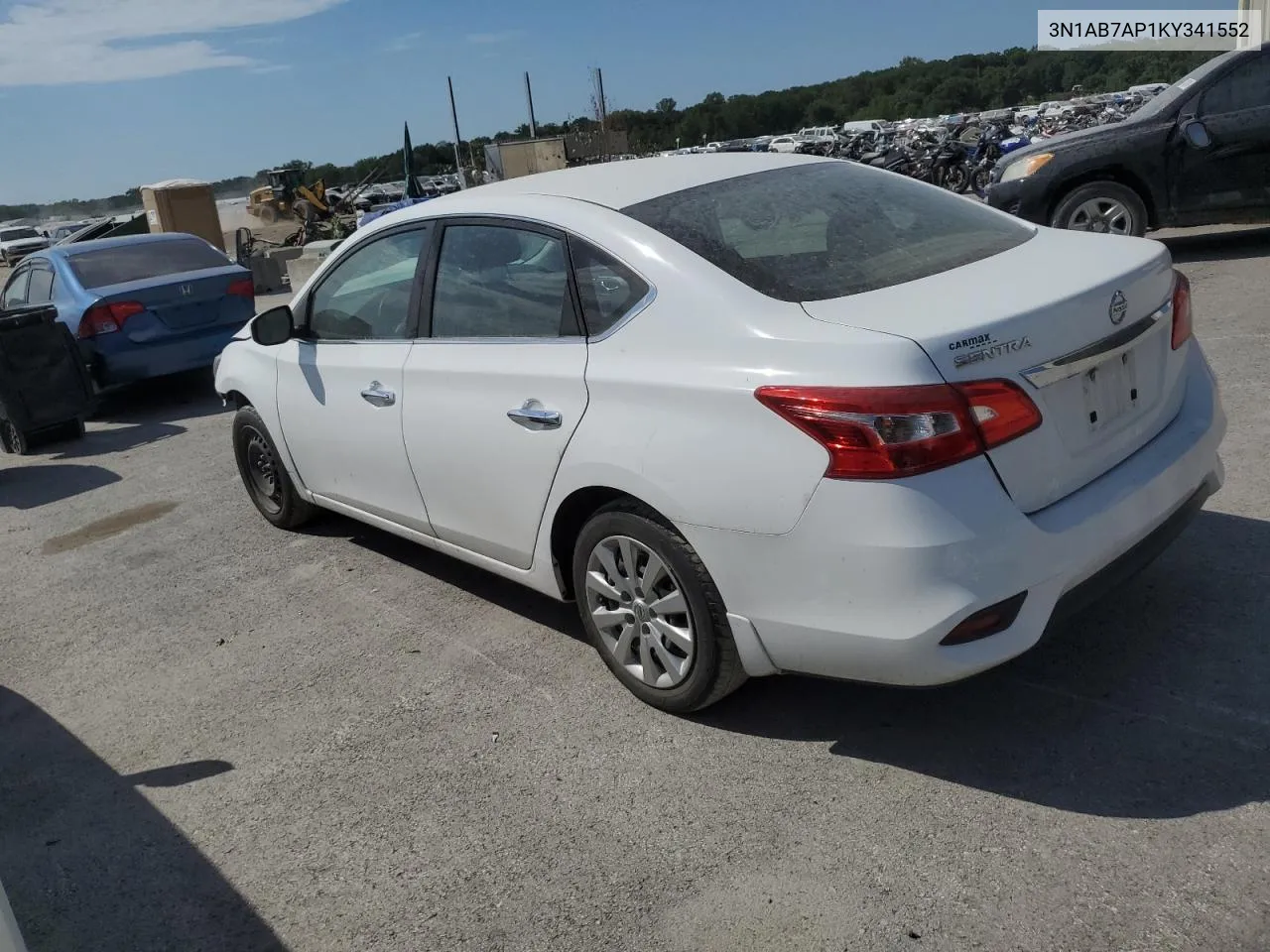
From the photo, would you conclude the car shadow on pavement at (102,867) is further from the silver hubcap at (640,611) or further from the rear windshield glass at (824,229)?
the rear windshield glass at (824,229)

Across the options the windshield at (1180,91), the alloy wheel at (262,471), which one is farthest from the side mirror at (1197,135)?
the alloy wheel at (262,471)

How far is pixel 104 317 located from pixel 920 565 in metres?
8.56

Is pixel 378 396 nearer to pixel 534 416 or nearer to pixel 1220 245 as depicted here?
pixel 534 416

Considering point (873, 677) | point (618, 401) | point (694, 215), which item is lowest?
point (873, 677)

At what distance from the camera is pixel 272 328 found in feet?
16.1

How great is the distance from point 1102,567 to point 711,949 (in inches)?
58.3

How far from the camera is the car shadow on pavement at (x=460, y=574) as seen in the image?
4.49 meters

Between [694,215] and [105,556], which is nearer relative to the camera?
[694,215]

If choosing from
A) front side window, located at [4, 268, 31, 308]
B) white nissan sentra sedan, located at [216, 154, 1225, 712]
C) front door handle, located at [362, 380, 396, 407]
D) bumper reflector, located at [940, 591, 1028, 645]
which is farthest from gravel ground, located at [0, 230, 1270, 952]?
front side window, located at [4, 268, 31, 308]

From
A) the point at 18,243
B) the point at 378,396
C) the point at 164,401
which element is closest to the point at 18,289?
the point at 164,401

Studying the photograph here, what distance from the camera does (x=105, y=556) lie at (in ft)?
19.6

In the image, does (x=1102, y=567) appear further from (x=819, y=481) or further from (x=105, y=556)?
(x=105, y=556)

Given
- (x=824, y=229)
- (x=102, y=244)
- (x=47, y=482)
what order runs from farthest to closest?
(x=102, y=244), (x=47, y=482), (x=824, y=229)

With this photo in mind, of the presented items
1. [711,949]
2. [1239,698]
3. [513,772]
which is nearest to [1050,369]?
[1239,698]
